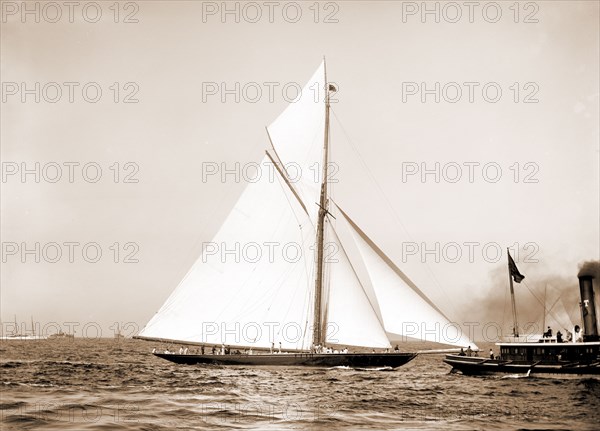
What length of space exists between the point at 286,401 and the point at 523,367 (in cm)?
2135

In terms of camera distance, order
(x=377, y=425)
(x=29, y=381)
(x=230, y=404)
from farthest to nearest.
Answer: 1. (x=29, y=381)
2. (x=230, y=404)
3. (x=377, y=425)

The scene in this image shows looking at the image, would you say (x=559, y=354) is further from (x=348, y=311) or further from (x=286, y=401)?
(x=286, y=401)

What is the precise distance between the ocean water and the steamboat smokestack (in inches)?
154

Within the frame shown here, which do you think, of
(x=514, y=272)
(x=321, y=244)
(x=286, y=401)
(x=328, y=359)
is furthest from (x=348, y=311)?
(x=286, y=401)

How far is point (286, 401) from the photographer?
105 feet

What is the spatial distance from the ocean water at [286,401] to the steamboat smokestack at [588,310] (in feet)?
12.8

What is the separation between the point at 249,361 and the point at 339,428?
2845cm

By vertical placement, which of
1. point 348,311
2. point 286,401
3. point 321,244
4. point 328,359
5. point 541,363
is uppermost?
point 321,244

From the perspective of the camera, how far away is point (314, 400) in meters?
31.7

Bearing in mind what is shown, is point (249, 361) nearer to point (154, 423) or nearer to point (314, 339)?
point (314, 339)

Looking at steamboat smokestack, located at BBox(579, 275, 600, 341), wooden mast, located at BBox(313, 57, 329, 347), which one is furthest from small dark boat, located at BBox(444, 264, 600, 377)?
wooden mast, located at BBox(313, 57, 329, 347)

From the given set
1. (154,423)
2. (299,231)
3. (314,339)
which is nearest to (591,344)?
(314,339)

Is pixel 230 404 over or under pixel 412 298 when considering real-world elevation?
under

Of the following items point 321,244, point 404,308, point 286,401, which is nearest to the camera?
point 286,401
